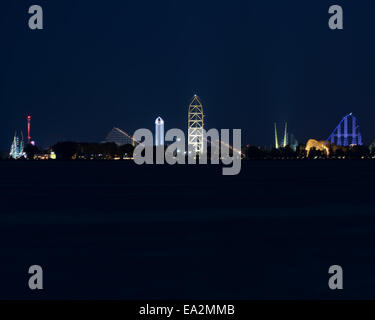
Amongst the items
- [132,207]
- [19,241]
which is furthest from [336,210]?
[19,241]

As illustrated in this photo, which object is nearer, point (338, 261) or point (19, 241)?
point (338, 261)

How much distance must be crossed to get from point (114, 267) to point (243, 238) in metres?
7.39

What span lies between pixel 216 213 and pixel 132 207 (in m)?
5.84

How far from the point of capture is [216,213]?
3291 cm

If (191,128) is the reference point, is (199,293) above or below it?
below

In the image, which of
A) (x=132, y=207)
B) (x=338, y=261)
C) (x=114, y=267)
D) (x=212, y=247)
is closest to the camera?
(x=114, y=267)
